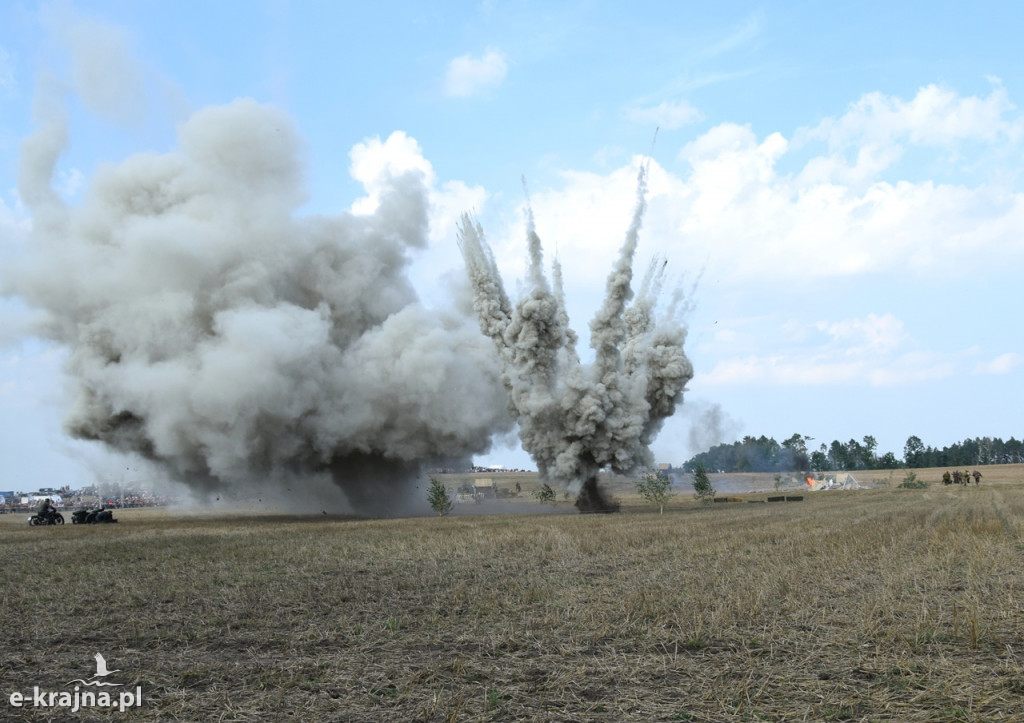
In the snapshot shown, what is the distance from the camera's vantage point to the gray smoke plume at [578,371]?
48.5 m

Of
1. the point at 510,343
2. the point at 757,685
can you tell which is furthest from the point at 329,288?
the point at 757,685

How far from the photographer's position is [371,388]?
5241 centimetres

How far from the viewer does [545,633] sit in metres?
12.3

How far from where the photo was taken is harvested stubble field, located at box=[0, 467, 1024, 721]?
876 centimetres

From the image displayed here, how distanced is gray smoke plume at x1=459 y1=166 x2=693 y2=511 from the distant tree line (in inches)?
4399

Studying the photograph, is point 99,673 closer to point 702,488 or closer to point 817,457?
point 702,488

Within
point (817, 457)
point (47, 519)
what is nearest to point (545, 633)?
point (47, 519)

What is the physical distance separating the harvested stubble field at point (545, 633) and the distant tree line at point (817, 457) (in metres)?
145

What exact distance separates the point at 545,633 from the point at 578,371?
124 feet

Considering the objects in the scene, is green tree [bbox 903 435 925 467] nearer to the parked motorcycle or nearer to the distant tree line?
the distant tree line

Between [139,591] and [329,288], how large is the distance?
3788 cm

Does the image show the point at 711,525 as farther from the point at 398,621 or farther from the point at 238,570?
the point at 398,621

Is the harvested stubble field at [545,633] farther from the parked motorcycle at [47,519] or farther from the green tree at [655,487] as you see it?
the parked motorcycle at [47,519]

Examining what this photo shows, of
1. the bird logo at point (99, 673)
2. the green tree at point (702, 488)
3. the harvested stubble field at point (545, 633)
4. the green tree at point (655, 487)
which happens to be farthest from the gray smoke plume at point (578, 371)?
the bird logo at point (99, 673)
